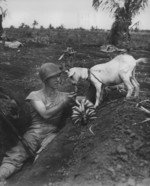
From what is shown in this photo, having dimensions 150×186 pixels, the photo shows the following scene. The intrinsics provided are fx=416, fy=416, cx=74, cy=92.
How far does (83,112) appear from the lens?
646 centimetres

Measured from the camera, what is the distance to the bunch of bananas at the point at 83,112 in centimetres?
644

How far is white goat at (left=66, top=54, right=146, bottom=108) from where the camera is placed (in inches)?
261

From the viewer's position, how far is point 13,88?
9.63 meters

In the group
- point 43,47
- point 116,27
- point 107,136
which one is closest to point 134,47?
point 116,27

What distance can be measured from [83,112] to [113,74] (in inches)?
32.8

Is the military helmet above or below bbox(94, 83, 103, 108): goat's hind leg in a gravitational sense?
above

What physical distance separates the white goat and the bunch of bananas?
15.2 inches

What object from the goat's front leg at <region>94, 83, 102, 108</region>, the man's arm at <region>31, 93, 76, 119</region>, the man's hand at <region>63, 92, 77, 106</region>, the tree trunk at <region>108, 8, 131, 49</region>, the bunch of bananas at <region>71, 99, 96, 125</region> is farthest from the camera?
the tree trunk at <region>108, 8, 131, 49</region>

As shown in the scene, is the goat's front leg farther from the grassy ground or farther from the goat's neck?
the goat's neck

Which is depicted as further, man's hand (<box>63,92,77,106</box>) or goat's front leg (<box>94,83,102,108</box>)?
goat's front leg (<box>94,83,102,108</box>)

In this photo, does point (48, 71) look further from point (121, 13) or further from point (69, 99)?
point (121, 13)

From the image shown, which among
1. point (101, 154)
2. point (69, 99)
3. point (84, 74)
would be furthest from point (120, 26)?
point (101, 154)

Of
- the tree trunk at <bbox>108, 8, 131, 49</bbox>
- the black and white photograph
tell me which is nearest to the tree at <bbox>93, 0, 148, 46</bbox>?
the tree trunk at <bbox>108, 8, 131, 49</bbox>

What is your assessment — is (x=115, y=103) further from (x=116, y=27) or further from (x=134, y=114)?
(x=116, y=27)
